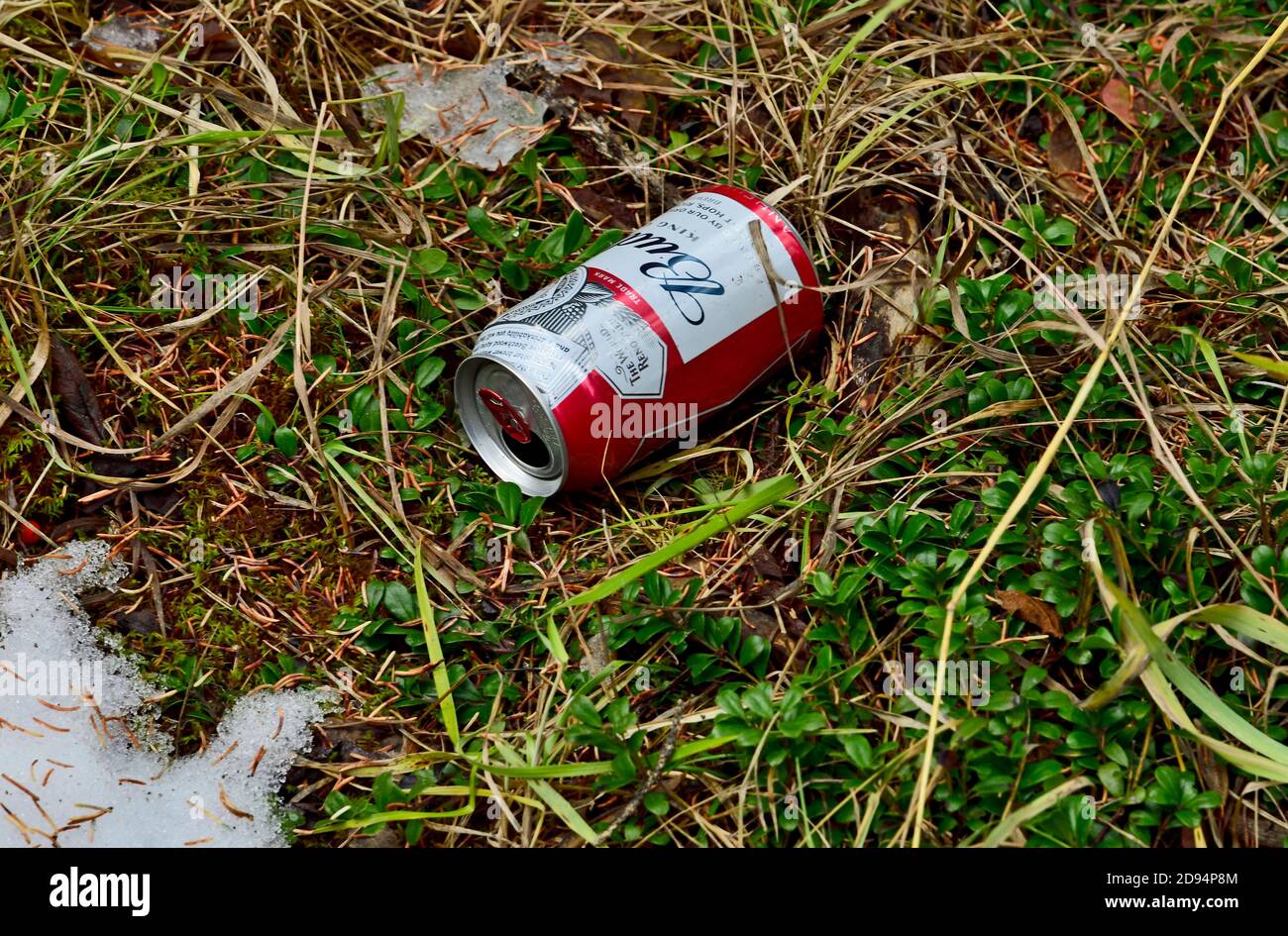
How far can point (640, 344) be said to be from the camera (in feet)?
6.06

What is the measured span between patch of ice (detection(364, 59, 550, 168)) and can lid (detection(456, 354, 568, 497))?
564 mm

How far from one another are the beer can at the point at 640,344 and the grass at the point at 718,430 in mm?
85

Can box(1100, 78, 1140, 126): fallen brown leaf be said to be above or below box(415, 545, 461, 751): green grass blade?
above

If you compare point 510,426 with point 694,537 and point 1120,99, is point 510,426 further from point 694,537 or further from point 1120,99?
point 1120,99

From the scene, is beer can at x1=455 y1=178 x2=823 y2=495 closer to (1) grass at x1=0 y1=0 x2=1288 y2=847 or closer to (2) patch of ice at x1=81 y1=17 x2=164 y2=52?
(1) grass at x1=0 y1=0 x2=1288 y2=847

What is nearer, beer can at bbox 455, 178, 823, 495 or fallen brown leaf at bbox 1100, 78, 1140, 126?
beer can at bbox 455, 178, 823, 495

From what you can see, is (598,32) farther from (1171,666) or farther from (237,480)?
(1171,666)

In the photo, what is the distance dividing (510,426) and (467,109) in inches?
31.3

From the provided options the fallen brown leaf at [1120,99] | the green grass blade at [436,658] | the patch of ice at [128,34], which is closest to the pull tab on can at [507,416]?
the green grass blade at [436,658]

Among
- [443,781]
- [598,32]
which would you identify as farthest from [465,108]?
[443,781]

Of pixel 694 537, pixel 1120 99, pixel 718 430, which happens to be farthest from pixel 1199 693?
pixel 1120 99

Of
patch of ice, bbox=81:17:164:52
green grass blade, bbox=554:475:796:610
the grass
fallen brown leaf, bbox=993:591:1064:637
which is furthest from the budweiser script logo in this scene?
patch of ice, bbox=81:17:164:52

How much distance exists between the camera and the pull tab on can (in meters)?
1.90

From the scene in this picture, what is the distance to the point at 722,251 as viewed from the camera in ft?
6.32
